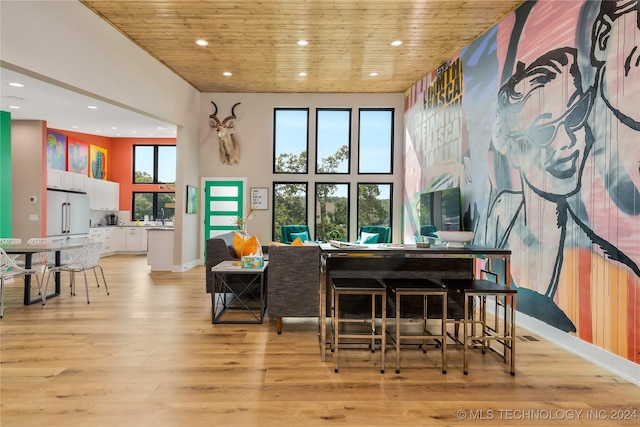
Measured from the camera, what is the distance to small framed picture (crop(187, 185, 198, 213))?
7402 millimetres

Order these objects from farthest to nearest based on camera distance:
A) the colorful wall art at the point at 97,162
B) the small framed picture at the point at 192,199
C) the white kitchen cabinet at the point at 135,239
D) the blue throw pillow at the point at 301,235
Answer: the white kitchen cabinet at the point at 135,239 < the colorful wall art at the point at 97,162 < the small framed picture at the point at 192,199 < the blue throw pillow at the point at 301,235

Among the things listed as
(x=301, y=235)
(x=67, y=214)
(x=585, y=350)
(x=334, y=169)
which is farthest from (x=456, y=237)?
(x=67, y=214)

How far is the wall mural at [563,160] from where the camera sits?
2.72 metres

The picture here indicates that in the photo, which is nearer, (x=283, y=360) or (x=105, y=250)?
(x=283, y=360)

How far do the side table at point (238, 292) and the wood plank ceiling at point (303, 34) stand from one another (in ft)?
10.6

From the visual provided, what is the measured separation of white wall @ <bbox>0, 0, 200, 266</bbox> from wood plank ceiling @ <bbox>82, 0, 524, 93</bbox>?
0.24m

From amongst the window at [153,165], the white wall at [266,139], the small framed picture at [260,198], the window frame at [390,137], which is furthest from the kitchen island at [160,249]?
the window frame at [390,137]

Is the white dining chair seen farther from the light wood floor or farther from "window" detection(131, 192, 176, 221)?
"window" detection(131, 192, 176, 221)

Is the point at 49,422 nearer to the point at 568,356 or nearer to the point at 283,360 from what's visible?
the point at 283,360

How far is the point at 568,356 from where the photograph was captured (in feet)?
10.0

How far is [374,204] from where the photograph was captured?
8.12 metres

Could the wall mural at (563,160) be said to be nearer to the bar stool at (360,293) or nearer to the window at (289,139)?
the bar stool at (360,293)

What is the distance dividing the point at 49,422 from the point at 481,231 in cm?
465

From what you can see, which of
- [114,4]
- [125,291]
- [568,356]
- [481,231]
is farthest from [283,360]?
[114,4]
